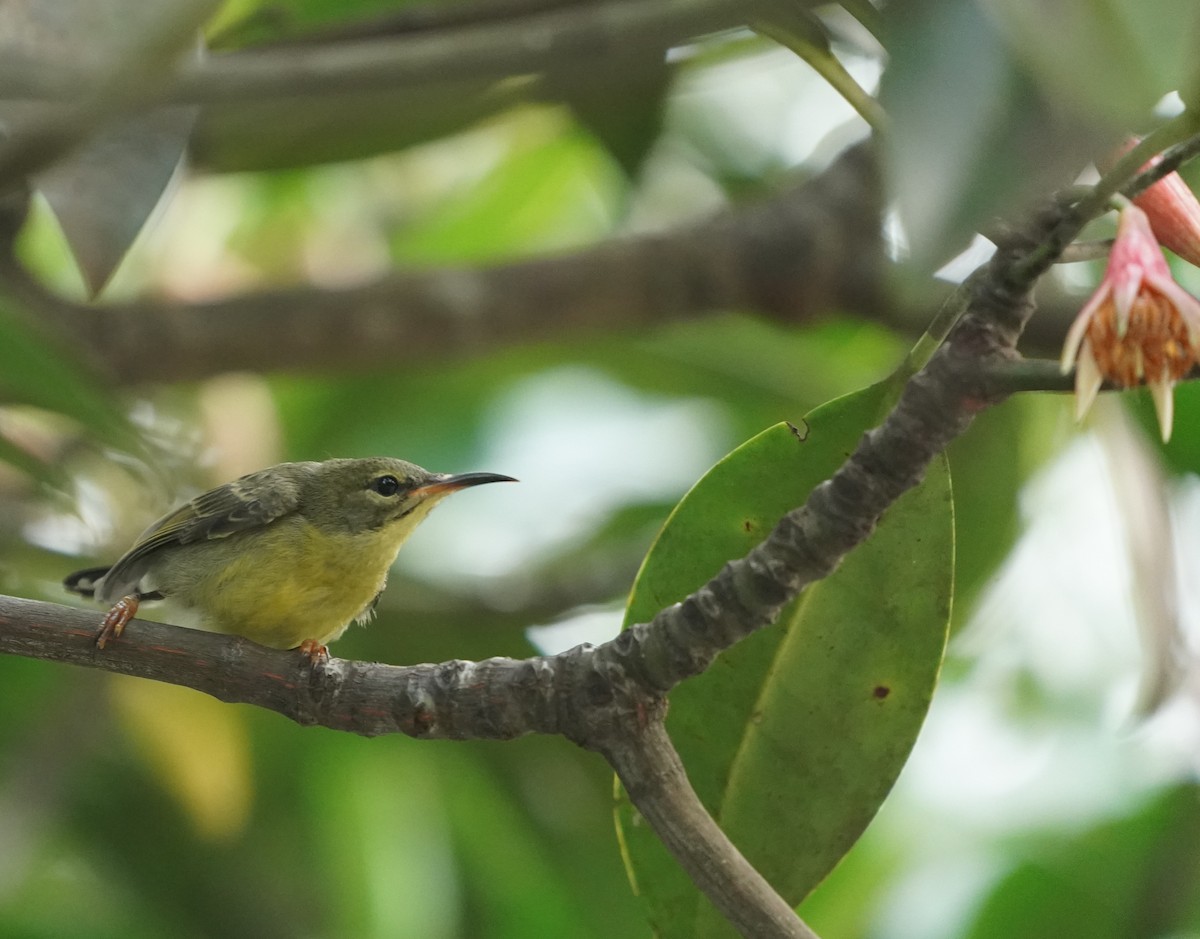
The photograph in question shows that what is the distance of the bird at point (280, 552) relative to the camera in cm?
289

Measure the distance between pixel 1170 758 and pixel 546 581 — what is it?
1.67 m

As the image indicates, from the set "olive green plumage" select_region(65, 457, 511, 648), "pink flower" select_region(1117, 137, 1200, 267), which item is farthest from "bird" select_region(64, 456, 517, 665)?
"pink flower" select_region(1117, 137, 1200, 267)

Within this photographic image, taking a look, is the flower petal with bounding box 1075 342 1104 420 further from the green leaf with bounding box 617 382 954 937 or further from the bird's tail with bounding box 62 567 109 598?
the bird's tail with bounding box 62 567 109 598

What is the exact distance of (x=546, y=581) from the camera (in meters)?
3.97

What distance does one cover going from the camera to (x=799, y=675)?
1898 millimetres

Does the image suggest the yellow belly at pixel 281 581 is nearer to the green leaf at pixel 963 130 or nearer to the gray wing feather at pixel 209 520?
the gray wing feather at pixel 209 520

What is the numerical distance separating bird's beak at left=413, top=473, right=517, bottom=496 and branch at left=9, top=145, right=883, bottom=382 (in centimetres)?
58

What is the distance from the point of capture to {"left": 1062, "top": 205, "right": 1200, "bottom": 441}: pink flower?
131cm

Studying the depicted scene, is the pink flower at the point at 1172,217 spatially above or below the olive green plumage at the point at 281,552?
above

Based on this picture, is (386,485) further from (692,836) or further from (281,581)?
(692,836)

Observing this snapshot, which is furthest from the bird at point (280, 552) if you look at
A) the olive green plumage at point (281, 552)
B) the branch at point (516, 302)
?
the branch at point (516, 302)

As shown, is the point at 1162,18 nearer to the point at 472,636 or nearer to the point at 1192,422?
the point at 1192,422

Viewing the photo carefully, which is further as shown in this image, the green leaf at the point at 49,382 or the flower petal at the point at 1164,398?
the green leaf at the point at 49,382

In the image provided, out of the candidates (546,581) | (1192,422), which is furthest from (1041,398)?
(546,581)
